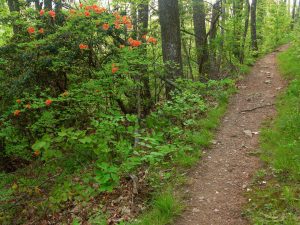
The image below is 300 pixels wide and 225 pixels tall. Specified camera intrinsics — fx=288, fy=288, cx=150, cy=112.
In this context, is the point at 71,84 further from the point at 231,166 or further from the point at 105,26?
the point at 231,166

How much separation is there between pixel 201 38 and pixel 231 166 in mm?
7462

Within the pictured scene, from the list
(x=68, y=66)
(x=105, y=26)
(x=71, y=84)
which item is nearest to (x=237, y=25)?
(x=105, y=26)

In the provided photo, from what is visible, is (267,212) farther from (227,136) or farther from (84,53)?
(84,53)

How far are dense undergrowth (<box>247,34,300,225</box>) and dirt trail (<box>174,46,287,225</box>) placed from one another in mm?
212

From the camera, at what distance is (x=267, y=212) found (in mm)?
4078

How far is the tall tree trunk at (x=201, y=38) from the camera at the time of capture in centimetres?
1123

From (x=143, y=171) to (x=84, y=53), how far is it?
9.96 feet

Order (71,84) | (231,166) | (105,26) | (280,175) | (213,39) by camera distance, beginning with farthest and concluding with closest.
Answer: (213,39)
(71,84)
(105,26)
(231,166)
(280,175)

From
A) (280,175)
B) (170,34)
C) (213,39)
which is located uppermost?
(170,34)

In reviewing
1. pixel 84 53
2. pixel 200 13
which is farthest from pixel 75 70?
pixel 200 13

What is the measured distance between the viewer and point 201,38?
38.9 feet

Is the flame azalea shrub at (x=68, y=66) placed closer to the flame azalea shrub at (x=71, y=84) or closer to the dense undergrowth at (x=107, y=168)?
the flame azalea shrub at (x=71, y=84)

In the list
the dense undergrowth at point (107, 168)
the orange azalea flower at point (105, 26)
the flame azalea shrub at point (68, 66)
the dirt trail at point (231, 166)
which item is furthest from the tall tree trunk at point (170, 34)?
the orange azalea flower at point (105, 26)

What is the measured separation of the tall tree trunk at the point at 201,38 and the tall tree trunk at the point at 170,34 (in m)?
2.39
